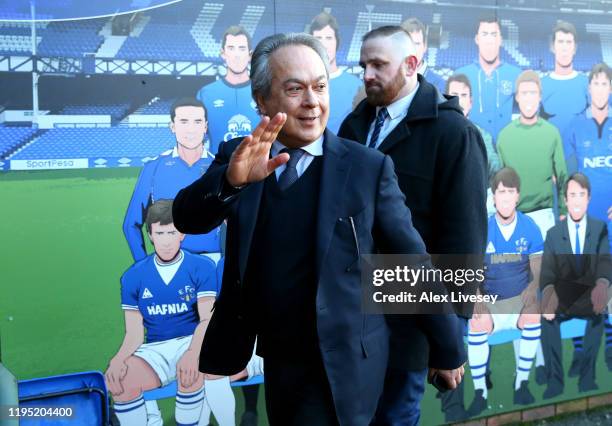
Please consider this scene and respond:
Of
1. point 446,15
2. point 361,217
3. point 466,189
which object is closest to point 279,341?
point 361,217

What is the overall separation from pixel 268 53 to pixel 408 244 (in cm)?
72

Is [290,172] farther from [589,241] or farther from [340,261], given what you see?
[589,241]

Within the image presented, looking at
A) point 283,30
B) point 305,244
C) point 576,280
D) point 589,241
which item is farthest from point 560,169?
point 305,244

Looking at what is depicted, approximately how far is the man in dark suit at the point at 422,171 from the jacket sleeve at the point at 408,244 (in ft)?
1.00

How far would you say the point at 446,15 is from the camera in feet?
14.4

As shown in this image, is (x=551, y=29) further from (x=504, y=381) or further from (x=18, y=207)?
(x=18, y=207)

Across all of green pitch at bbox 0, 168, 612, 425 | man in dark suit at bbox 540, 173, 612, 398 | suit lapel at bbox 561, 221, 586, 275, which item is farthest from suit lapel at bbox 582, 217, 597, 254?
green pitch at bbox 0, 168, 612, 425

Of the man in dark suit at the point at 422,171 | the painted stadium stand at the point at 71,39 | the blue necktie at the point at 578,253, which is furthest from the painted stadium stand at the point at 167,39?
the blue necktie at the point at 578,253

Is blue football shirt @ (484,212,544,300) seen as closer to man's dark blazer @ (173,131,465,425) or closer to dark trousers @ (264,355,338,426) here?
man's dark blazer @ (173,131,465,425)

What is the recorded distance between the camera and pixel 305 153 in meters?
2.25

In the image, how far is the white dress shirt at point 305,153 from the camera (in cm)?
224

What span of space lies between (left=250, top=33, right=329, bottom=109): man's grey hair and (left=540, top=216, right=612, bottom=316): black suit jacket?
311cm

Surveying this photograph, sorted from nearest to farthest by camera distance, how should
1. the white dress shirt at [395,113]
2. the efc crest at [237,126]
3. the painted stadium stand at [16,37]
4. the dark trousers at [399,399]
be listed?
the dark trousers at [399,399] < the white dress shirt at [395,113] < the painted stadium stand at [16,37] < the efc crest at [237,126]

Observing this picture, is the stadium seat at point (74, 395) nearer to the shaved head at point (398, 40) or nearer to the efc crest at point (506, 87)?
the shaved head at point (398, 40)
